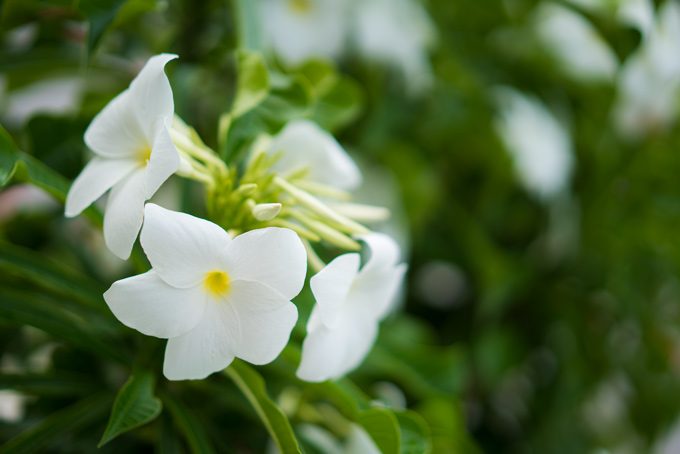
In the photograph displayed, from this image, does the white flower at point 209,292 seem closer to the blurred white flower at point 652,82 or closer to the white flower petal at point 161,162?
the white flower petal at point 161,162

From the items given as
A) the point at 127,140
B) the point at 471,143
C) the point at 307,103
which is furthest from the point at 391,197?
the point at 127,140

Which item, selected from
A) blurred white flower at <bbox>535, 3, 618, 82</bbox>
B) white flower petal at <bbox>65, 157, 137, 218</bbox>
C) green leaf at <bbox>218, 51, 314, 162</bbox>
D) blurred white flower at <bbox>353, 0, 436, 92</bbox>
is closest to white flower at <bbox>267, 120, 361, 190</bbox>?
green leaf at <bbox>218, 51, 314, 162</bbox>

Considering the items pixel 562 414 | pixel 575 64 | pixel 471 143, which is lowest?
pixel 562 414

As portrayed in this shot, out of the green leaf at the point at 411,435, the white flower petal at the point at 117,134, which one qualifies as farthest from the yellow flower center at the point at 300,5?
the green leaf at the point at 411,435

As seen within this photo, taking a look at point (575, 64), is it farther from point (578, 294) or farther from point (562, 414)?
point (562, 414)

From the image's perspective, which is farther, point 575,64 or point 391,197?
point 575,64
